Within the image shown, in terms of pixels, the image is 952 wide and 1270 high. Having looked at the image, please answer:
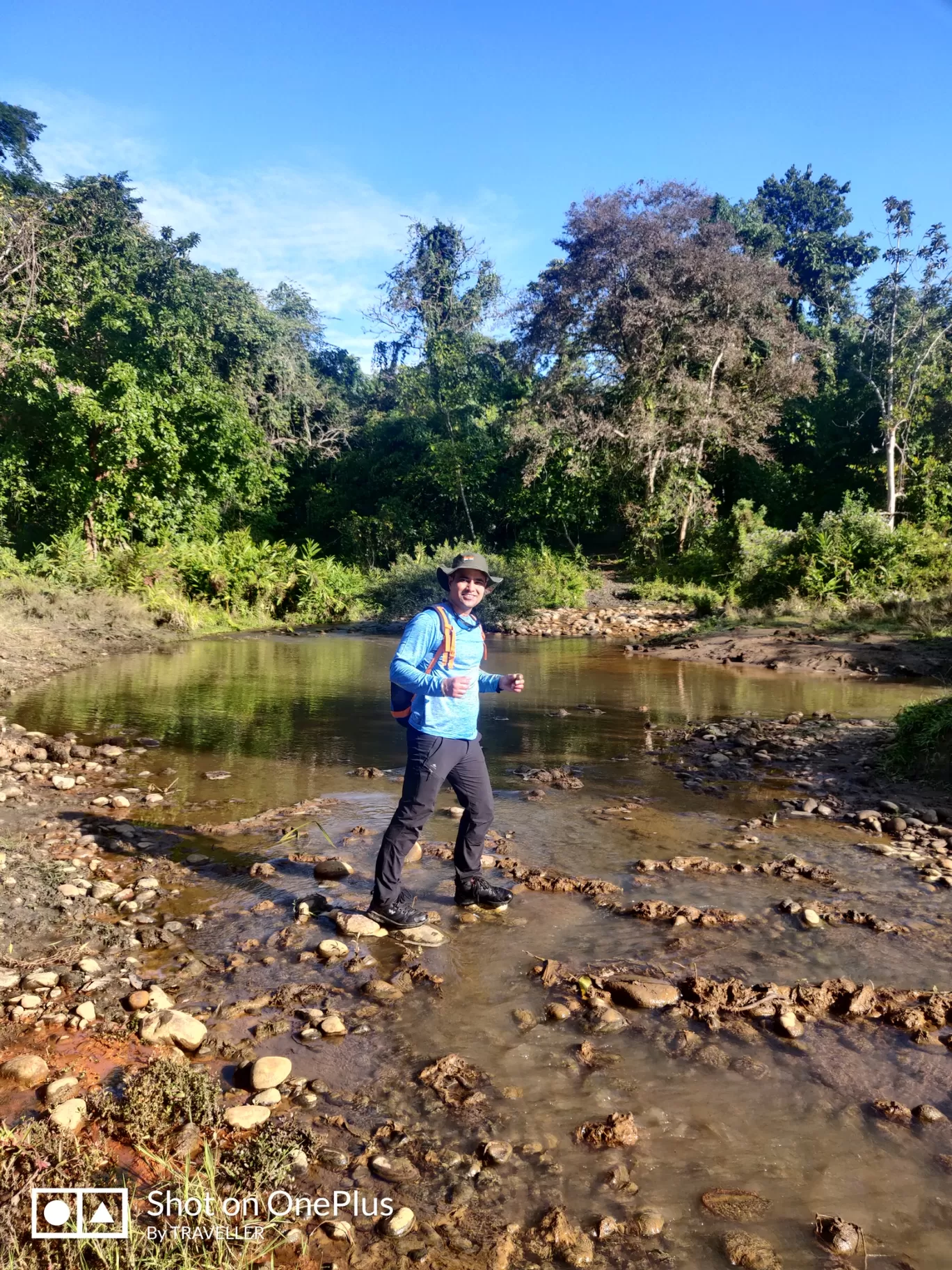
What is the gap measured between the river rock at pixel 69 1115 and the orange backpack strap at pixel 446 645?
8.53 ft

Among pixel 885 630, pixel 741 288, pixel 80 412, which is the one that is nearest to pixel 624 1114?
pixel 885 630

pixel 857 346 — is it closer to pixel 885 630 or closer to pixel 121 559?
pixel 885 630

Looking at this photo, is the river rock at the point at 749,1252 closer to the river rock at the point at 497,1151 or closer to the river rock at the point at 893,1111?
the river rock at the point at 497,1151

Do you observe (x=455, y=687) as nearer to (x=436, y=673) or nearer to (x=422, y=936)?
(x=436, y=673)

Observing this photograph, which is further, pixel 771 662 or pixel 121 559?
pixel 121 559

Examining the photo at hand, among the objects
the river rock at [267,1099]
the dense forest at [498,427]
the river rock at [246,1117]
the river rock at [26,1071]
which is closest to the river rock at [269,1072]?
the river rock at [267,1099]

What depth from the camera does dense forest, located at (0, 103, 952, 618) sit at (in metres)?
23.8

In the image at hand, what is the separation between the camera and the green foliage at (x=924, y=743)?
7871 millimetres

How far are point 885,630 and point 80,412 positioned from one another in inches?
813

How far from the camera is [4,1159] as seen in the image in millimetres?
2717

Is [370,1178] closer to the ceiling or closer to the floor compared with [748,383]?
closer to the floor

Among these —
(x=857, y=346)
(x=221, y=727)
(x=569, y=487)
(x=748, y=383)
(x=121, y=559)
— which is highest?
(x=857, y=346)

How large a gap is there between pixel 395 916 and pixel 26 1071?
1.98 m

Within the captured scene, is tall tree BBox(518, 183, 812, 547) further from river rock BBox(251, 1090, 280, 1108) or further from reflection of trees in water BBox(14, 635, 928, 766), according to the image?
river rock BBox(251, 1090, 280, 1108)
